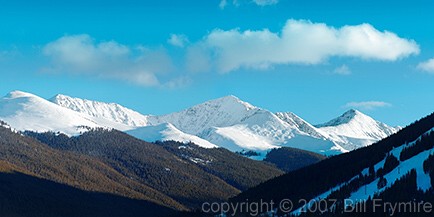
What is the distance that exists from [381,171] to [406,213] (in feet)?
170

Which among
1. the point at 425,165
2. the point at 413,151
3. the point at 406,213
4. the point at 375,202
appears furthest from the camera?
the point at 413,151

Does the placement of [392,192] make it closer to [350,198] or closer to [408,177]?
[408,177]

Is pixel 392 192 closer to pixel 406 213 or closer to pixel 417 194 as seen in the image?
pixel 417 194

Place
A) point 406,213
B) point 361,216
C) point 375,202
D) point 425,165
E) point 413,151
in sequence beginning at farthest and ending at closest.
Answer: point 413,151
point 425,165
point 375,202
point 361,216
point 406,213

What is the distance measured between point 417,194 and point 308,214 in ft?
92.1

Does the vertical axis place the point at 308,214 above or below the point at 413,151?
below

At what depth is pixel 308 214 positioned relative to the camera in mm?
181625

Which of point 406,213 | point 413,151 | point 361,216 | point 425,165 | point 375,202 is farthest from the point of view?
point 413,151

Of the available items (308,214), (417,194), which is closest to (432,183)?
(417,194)

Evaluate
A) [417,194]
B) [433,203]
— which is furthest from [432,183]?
[433,203]

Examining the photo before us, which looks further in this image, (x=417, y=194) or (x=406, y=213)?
(x=417, y=194)

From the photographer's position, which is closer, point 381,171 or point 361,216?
point 361,216

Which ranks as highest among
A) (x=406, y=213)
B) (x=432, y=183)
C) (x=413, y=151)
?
(x=413, y=151)

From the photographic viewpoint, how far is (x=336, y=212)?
171m
